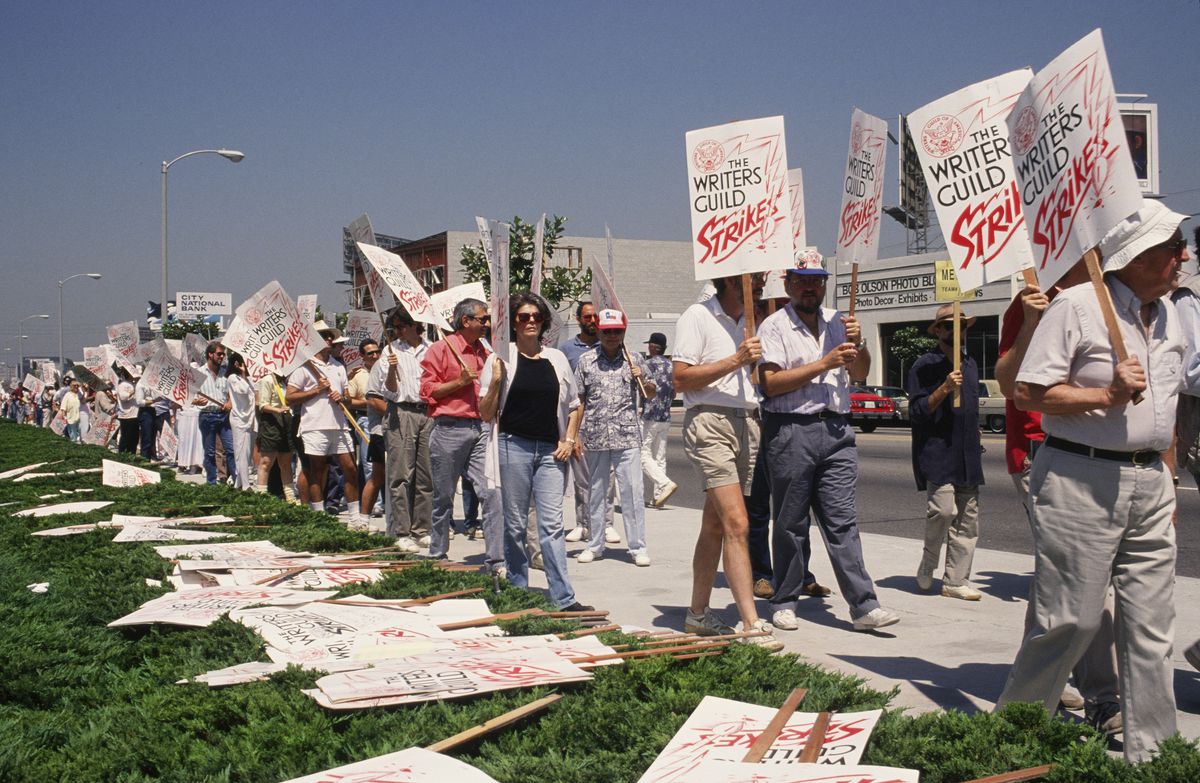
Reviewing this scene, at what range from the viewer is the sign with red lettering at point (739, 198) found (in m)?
6.56

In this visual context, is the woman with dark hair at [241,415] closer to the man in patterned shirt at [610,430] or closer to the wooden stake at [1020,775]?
the man in patterned shirt at [610,430]

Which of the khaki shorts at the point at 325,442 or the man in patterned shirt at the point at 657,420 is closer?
the khaki shorts at the point at 325,442

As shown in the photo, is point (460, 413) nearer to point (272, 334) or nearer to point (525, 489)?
point (525, 489)

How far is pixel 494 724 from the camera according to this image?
373cm

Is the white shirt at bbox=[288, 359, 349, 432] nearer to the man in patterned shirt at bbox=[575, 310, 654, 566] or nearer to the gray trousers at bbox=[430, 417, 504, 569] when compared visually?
the man in patterned shirt at bbox=[575, 310, 654, 566]

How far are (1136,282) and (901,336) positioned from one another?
4043cm

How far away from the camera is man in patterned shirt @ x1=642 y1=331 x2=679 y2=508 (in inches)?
495

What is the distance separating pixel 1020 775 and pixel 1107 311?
1.59 m

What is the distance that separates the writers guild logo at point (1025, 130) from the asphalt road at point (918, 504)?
15.9 ft

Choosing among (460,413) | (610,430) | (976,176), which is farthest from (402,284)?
(976,176)

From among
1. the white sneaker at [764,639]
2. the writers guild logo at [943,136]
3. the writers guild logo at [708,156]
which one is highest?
the writers guild logo at [708,156]

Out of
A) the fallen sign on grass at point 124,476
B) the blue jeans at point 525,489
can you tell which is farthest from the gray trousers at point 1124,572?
the fallen sign on grass at point 124,476

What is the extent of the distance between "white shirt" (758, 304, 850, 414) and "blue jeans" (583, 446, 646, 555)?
3024 mm

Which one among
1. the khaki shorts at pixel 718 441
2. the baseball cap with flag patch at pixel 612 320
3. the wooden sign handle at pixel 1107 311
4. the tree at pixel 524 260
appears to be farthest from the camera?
the tree at pixel 524 260
